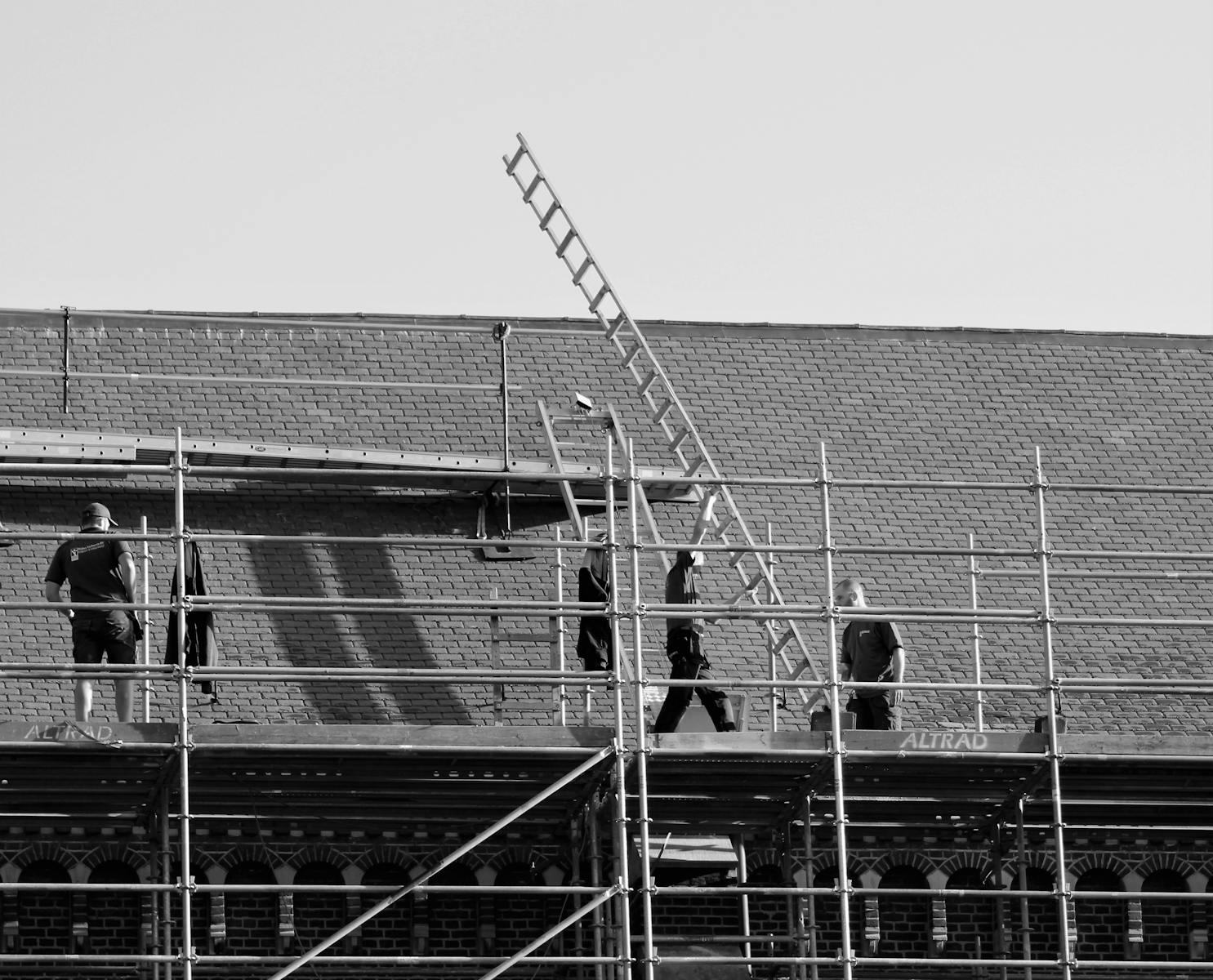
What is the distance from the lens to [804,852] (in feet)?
64.9

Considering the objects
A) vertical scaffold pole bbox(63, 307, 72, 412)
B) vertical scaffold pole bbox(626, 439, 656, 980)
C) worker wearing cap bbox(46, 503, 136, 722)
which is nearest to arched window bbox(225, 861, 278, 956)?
worker wearing cap bbox(46, 503, 136, 722)

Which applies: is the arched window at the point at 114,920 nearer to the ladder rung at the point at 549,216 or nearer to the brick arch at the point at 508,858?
the brick arch at the point at 508,858

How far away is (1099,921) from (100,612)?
821 cm

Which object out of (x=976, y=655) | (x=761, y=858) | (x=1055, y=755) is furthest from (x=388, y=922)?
(x=1055, y=755)

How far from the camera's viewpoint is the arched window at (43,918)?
2020 cm

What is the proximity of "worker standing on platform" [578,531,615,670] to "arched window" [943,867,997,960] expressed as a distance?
3.31 m

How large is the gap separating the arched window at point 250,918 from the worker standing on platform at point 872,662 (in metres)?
4.57

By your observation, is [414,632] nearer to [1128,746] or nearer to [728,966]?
[728,966]

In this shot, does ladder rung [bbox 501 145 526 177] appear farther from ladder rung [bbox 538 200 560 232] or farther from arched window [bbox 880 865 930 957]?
arched window [bbox 880 865 930 957]

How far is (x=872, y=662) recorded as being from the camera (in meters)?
19.4

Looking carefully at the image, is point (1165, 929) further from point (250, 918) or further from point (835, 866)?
point (250, 918)

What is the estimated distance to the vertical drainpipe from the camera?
24.3m

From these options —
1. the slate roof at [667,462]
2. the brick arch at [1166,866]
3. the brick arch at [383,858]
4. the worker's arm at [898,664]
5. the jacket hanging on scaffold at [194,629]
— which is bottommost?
the brick arch at [1166,866]

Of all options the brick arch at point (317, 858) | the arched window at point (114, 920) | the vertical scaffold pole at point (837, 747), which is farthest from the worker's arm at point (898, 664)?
the arched window at point (114, 920)
